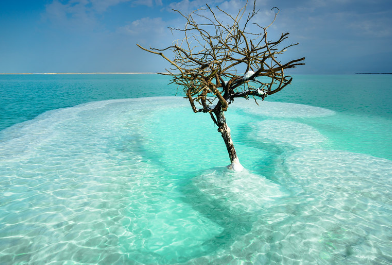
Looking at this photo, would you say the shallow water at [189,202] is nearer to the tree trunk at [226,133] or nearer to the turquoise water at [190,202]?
the turquoise water at [190,202]

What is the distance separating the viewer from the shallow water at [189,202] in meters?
5.07

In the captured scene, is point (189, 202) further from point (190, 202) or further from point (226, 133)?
point (226, 133)

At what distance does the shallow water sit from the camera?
507 centimetres

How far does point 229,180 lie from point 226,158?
3.29 m

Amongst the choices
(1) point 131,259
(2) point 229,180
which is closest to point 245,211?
(2) point 229,180

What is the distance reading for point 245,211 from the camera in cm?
657

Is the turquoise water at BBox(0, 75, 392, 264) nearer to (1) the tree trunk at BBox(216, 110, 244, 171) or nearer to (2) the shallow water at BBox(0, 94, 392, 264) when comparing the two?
(2) the shallow water at BBox(0, 94, 392, 264)

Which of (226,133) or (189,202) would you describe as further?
(226,133)

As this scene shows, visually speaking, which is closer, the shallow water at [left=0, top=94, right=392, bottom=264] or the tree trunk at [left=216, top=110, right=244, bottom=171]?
the shallow water at [left=0, top=94, right=392, bottom=264]

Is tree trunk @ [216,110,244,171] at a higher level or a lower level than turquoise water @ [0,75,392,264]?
higher

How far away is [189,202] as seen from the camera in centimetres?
721

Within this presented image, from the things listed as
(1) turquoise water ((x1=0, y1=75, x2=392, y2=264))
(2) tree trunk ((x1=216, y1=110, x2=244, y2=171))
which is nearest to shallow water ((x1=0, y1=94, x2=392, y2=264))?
(1) turquoise water ((x1=0, y1=75, x2=392, y2=264))

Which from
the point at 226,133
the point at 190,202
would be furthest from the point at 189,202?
the point at 226,133

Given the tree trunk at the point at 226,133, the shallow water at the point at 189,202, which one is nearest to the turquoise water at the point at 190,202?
the shallow water at the point at 189,202
